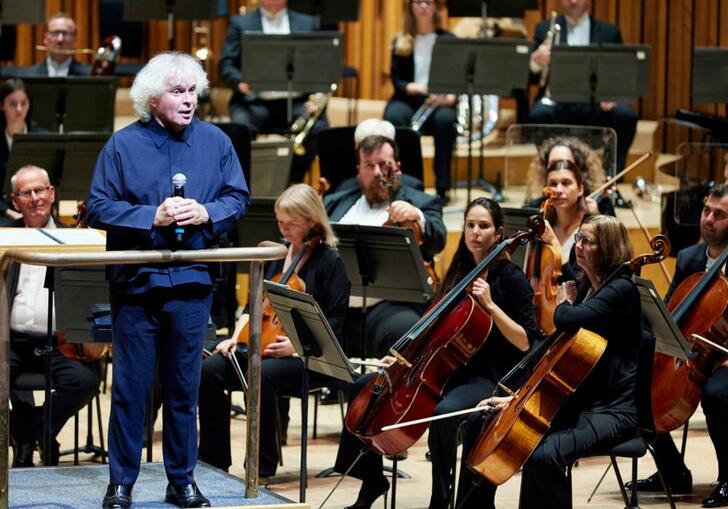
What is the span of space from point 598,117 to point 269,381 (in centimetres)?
377

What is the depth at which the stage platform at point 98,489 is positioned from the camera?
12.9 feet

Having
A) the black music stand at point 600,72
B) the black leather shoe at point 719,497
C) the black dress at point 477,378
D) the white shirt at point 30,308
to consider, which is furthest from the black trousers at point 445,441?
the black music stand at point 600,72

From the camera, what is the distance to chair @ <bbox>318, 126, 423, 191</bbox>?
6.51 meters

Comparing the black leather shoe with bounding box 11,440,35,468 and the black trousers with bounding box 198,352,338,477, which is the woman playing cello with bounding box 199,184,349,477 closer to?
the black trousers with bounding box 198,352,338,477

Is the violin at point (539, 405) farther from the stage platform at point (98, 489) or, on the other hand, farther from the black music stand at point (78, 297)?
the black music stand at point (78, 297)

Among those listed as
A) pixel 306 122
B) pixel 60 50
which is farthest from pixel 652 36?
pixel 60 50

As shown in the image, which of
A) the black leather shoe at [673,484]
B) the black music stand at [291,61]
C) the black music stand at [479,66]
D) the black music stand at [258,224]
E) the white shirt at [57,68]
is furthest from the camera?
the white shirt at [57,68]

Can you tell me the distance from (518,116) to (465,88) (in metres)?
1.79

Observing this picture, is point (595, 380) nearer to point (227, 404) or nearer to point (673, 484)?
point (673, 484)

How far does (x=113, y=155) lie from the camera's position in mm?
3859

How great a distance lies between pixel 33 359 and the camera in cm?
532

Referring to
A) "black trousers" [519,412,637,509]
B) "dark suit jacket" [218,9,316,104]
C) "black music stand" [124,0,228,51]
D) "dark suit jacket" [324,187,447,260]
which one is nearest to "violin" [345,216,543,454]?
"black trousers" [519,412,637,509]

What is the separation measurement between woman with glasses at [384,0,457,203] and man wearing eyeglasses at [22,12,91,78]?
1914 millimetres

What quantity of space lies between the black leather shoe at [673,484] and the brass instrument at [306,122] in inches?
149
